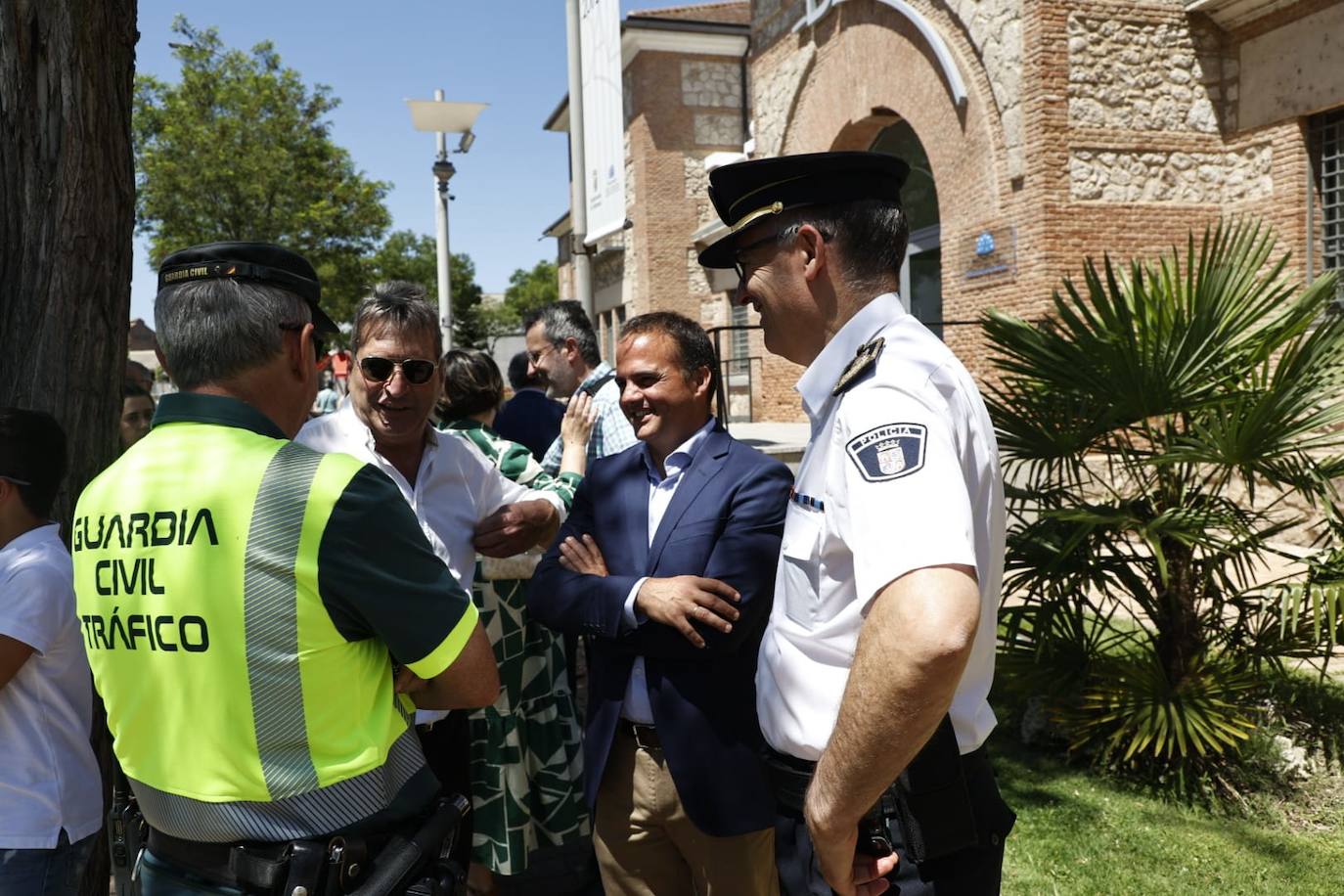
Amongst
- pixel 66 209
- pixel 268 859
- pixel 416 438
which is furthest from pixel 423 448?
pixel 268 859

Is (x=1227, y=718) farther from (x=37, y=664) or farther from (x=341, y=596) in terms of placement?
(x=37, y=664)

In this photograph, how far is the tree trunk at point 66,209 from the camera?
284cm

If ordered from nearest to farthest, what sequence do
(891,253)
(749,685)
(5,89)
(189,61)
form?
(891,253) < (749,685) < (5,89) < (189,61)

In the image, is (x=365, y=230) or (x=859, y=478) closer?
(x=859, y=478)

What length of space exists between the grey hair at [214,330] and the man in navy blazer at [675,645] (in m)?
1.20

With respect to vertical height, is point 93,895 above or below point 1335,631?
below

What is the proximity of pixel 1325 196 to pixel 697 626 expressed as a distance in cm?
1142

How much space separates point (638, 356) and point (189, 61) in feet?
78.6

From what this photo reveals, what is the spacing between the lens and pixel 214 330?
1.66m

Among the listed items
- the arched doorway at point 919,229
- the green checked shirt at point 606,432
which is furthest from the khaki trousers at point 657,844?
the arched doorway at point 919,229

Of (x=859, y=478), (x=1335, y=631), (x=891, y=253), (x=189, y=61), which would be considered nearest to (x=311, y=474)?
(x=859, y=478)

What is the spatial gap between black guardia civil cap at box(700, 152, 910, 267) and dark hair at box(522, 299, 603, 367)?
3231 mm

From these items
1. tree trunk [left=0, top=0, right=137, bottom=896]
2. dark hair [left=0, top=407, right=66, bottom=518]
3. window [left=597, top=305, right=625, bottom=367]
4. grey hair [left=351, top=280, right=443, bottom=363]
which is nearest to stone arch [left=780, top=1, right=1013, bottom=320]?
grey hair [left=351, top=280, right=443, bottom=363]

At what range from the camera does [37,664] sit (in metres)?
2.18
